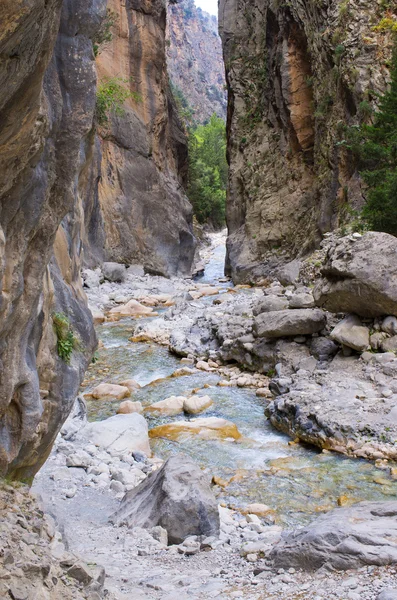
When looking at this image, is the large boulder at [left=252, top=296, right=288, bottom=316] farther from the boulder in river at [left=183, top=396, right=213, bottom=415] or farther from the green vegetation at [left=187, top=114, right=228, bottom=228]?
the green vegetation at [left=187, top=114, right=228, bottom=228]

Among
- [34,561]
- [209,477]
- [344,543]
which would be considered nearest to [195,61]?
[209,477]

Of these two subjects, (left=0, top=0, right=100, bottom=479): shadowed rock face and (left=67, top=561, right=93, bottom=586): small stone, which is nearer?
(left=0, top=0, right=100, bottom=479): shadowed rock face

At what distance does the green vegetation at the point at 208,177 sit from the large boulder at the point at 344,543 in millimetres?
36648

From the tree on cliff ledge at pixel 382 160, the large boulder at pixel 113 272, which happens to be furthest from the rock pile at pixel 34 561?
the large boulder at pixel 113 272

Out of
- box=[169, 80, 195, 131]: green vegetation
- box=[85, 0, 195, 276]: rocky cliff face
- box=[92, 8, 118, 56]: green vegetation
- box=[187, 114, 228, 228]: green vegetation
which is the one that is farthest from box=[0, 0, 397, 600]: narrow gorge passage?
box=[187, 114, 228, 228]: green vegetation

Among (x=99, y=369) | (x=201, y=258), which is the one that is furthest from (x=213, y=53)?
(x=99, y=369)

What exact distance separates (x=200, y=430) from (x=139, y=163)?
2107cm

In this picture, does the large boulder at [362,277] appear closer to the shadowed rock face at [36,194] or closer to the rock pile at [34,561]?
the shadowed rock face at [36,194]

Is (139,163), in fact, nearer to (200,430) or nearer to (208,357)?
(208,357)

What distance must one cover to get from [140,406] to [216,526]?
4.43 m

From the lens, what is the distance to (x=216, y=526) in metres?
5.38

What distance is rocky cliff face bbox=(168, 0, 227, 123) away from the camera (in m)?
100

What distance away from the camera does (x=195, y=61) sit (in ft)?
372

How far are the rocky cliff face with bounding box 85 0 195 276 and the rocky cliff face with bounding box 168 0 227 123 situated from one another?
6448 centimetres
